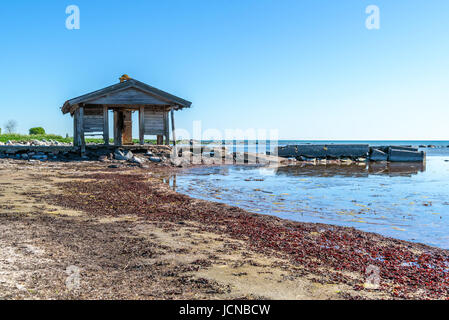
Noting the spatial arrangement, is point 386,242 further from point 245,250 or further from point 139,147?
point 139,147

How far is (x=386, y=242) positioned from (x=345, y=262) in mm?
1468

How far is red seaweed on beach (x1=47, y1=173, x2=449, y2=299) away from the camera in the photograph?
154 inches

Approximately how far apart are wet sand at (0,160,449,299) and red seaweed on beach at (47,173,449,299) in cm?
2

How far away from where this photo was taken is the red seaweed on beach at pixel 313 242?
12.8 ft

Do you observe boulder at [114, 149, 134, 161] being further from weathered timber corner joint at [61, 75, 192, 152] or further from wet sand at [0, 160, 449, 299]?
wet sand at [0, 160, 449, 299]

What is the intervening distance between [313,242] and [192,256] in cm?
207

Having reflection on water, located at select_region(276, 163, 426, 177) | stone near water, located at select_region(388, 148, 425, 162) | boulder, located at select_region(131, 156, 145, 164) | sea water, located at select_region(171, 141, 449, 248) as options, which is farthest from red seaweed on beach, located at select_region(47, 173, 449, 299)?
stone near water, located at select_region(388, 148, 425, 162)

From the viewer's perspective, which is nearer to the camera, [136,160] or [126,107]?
[136,160]

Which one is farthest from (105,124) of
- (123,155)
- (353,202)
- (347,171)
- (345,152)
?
(345,152)

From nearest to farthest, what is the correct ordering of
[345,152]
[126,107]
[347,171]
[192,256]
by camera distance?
[192,256]
[347,171]
[126,107]
[345,152]

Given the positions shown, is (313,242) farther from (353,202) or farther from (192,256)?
(353,202)

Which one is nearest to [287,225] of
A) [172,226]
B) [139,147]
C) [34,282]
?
[172,226]

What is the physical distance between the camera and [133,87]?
20.0 meters

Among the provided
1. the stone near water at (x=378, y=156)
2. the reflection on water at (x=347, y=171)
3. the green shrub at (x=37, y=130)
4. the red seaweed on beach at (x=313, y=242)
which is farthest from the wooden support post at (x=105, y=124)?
the green shrub at (x=37, y=130)
